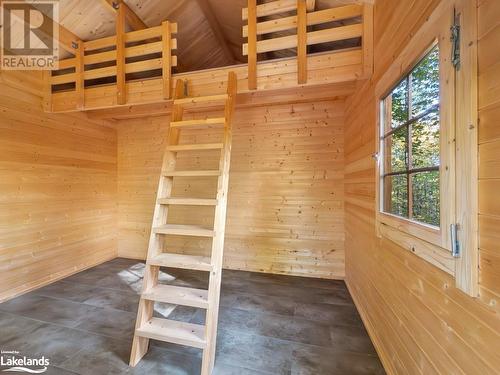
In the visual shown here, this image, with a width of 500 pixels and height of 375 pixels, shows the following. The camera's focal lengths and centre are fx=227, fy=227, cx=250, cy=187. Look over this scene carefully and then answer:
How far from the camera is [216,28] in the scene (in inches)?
141

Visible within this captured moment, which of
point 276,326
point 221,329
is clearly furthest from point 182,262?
point 276,326

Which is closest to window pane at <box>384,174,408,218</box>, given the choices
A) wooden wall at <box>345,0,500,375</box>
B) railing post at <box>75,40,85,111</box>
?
wooden wall at <box>345,0,500,375</box>

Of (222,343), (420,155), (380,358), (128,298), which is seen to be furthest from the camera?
(128,298)

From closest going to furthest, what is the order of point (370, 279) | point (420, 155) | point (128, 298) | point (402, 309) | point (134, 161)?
1. point (420, 155)
2. point (402, 309)
3. point (370, 279)
4. point (128, 298)
5. point (134, 161)

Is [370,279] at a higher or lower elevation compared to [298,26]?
lower

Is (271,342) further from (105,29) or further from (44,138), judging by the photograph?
(105,29)

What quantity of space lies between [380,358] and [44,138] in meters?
4.32

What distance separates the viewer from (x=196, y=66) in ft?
13.6

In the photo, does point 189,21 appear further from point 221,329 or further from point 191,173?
point 221,329

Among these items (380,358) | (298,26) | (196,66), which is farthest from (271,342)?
(196,66)

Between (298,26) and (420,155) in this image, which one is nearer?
(420,155)

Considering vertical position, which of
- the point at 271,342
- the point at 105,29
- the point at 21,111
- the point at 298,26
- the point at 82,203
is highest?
the point at 105,29

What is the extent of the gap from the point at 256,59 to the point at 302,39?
477mm

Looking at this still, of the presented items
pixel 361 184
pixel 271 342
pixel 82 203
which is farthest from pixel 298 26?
pixel 82 203
